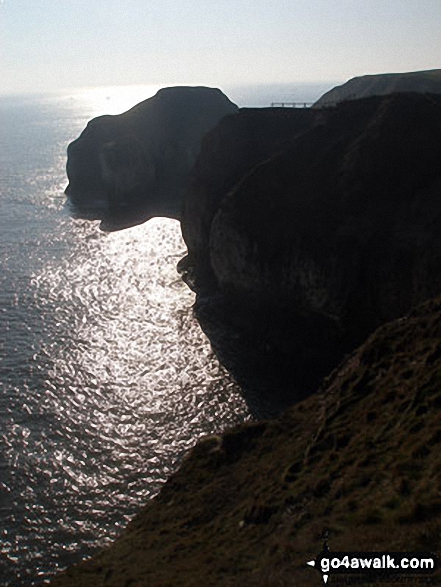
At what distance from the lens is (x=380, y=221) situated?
5725 centimetres

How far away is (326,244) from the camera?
2286 inches

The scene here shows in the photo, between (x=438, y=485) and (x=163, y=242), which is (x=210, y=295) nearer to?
(x=163, y=242)

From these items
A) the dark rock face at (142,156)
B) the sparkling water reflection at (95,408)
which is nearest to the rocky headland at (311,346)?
the sparkling water reflection at (95,408)

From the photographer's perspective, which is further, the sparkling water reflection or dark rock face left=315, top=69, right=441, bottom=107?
dark rock face left=315, top=69, right=441, bottom=107

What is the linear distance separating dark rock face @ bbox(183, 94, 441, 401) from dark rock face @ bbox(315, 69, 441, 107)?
2774 inches

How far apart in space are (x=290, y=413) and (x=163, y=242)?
6901 centimetres

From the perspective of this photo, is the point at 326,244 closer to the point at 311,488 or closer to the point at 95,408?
the point at 95,408

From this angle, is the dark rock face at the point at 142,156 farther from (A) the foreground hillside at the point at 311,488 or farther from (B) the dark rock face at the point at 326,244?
(A) the foreground hillside at the point at 311,488

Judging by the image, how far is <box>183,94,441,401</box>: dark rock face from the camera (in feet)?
177

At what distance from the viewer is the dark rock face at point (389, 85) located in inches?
5576

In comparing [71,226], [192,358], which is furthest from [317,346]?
[71,226]

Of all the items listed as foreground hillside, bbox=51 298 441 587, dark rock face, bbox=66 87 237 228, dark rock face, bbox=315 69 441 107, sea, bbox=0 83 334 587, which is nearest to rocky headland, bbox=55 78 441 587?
foreground hillside, bbox=51 298 441 587

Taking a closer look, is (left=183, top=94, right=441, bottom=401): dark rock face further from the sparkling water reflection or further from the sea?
the sea

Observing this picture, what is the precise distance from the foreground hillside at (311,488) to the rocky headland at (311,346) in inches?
4.0
